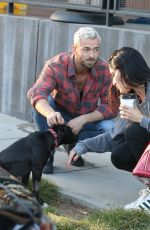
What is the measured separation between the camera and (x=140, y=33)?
720 centimetres

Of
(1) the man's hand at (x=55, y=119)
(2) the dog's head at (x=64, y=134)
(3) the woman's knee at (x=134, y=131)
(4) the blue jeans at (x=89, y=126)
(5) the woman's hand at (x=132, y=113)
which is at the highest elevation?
(5) the woman's hand at (x=132, y=113)

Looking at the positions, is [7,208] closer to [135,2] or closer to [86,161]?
[86,161]

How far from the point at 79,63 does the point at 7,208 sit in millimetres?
3371

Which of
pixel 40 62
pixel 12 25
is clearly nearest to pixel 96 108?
pixel 40 62

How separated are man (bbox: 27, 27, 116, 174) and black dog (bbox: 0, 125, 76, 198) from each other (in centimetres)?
53

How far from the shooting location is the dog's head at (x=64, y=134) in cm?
553

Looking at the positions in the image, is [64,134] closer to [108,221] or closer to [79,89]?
[79,89]

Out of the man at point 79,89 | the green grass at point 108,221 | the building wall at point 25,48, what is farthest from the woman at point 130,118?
the building wall at point 25,48

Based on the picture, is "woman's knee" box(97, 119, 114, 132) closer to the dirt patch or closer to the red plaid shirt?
the red plaid shirt

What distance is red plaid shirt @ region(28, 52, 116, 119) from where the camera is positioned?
6.07 m

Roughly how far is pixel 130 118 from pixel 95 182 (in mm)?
1226

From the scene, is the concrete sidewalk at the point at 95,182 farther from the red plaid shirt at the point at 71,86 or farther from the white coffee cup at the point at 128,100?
the white coffee cup at the point at 128,100

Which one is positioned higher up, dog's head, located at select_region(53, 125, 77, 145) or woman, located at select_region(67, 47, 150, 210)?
woman, located at select_region(67, 47, 150, 210)

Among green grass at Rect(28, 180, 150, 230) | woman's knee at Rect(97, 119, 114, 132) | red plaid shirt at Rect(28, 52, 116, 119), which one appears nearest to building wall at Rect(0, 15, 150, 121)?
red plaid shirt at Rect(28, 52, 116, 119)
